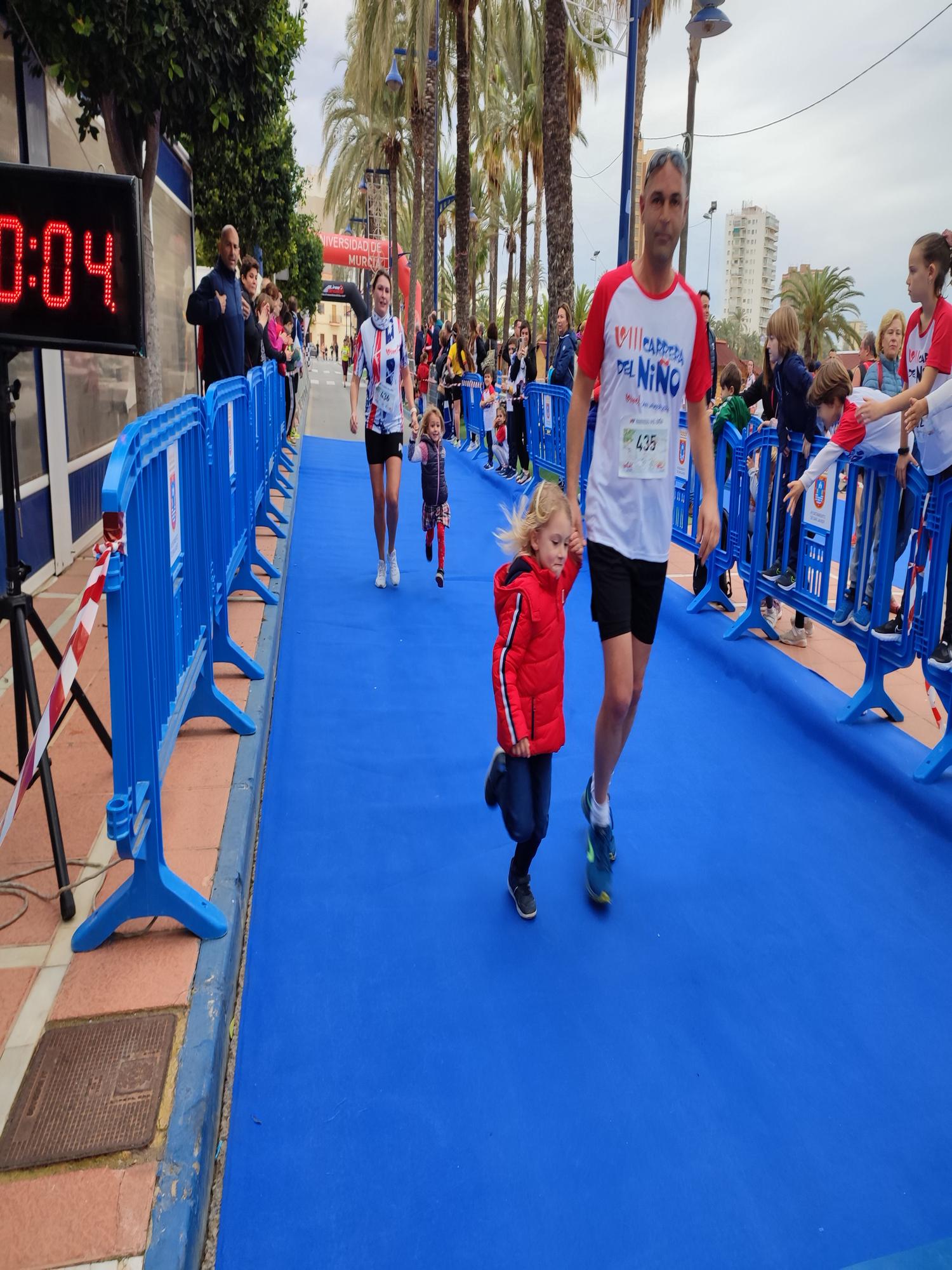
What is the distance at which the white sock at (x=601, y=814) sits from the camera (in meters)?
3.54

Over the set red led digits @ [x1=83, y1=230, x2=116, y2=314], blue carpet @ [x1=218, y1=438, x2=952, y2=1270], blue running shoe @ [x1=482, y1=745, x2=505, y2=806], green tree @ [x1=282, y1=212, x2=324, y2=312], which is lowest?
blue carpet @ [x1=218, y1=438, x2=952, y2=1270]

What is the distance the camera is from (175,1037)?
2602 millimetres

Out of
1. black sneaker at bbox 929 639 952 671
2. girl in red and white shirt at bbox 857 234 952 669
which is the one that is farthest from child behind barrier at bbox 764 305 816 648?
black sneaker at bbox 929 639 952 671

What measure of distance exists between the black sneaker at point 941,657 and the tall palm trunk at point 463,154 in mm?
18013

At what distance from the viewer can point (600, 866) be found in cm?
344

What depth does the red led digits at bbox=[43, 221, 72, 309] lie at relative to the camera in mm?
3164

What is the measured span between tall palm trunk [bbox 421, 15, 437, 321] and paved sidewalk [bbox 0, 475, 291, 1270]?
2267 centimetres

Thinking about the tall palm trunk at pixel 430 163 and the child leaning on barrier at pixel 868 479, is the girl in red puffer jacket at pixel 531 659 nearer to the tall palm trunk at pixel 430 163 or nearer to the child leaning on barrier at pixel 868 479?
the child leaning on barrier at pixel 868 479

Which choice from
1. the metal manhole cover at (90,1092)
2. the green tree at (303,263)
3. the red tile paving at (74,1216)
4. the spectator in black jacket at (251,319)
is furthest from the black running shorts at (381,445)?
the green tree at (303,263)

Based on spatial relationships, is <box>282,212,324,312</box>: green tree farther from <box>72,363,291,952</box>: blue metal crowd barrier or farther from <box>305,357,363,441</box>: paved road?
<box>72,363,291,952</box>: blue metal crowd barrier

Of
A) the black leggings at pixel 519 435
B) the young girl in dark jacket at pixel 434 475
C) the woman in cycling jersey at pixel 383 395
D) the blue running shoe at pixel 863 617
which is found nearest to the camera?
the blue running shoe at pixel 863 617

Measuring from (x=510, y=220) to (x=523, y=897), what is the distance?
59091 mm

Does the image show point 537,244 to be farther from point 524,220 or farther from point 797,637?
point 797,637

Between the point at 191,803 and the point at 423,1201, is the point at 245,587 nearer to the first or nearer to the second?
the point at 191,803
